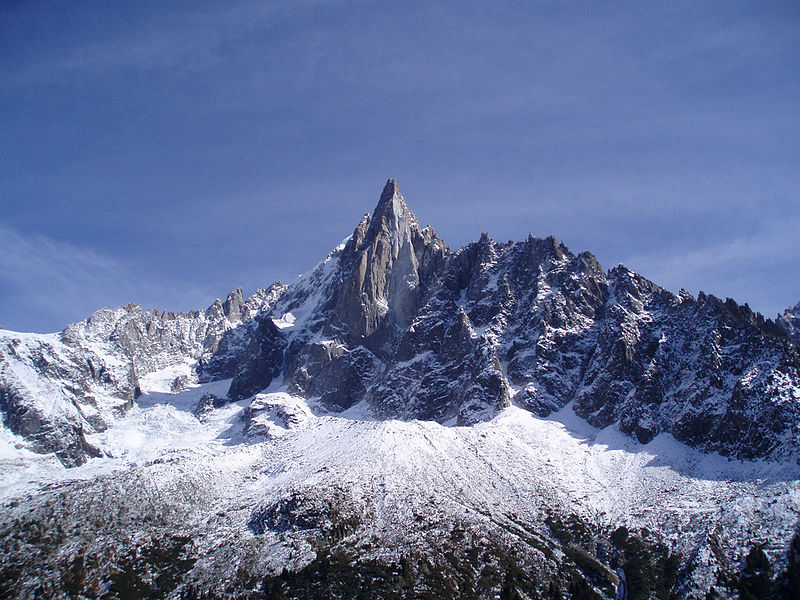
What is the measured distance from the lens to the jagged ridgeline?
111m

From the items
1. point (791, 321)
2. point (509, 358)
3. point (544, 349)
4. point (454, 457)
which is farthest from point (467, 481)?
point (791, 321)

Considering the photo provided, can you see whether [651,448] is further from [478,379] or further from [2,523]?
[2,523]

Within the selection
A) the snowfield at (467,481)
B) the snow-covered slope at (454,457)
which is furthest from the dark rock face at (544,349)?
the snowfield at (467,481)

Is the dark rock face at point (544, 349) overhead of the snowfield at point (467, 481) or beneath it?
overhead

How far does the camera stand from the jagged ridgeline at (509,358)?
111 meters

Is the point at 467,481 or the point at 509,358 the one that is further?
the point at 509,358

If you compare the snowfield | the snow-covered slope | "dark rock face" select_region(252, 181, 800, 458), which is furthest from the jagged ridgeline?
the snowfield

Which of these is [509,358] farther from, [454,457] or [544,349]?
[454,457]

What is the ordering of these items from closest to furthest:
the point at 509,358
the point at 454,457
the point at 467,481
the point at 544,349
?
the point at 467,481, the point at 454,457, the point at 544,349, the point at 509,358

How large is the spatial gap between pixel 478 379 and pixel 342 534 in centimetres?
6032

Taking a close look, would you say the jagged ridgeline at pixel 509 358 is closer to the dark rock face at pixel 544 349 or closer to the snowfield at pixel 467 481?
the dark rock face at pixel 544 349

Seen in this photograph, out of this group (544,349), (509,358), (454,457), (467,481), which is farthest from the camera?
(509,358)

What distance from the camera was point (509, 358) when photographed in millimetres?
148375

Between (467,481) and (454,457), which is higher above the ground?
(454,457)
